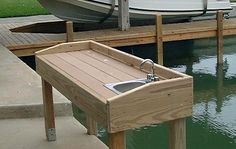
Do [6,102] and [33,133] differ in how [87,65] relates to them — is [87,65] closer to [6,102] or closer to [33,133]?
[33,133]

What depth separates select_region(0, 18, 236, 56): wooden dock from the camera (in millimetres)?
9719

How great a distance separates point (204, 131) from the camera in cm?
705

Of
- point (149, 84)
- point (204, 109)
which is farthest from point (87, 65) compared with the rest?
point (204, 109)

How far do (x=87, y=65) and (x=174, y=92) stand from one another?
3.77 feet

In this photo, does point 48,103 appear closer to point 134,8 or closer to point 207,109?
point 207,109

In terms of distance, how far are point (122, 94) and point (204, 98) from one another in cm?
604

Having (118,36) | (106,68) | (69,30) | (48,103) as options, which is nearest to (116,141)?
(106,68)

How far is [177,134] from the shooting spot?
3.48m

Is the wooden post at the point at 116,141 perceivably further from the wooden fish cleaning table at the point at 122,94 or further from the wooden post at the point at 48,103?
the wooden post at the point at 48,103

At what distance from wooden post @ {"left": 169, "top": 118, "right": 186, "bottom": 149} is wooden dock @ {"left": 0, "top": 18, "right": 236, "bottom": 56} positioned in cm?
656

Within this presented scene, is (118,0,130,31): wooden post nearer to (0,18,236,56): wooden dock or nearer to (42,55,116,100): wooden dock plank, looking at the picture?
(0,18,236,56): wooden dock

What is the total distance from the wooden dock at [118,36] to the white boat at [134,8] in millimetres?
877

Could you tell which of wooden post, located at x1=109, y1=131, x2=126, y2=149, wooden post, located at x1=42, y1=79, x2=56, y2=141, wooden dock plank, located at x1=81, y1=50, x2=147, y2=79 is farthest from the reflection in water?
wooden post, located at x1=109, y1=131, x2=126, y2=149

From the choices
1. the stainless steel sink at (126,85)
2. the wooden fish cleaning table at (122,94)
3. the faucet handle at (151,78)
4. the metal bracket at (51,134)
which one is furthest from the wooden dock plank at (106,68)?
the metal bracket at (51,134)
